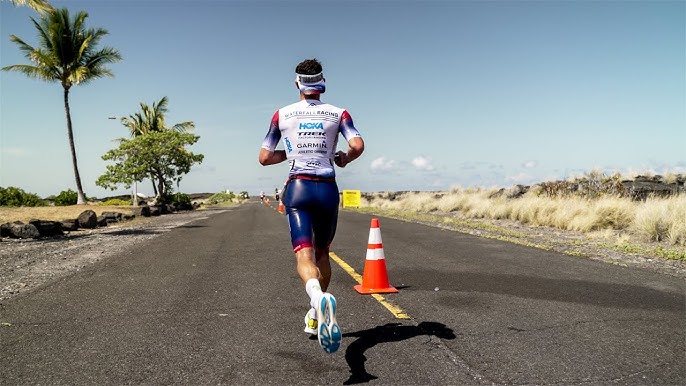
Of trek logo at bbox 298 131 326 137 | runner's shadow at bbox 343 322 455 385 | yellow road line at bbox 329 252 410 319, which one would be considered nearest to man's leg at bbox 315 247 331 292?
runner's shadow at bbox 343 322 455 385

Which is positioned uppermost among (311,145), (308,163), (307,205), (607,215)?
(311,145)

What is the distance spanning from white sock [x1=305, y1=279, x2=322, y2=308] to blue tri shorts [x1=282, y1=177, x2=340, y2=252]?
36 centimetres

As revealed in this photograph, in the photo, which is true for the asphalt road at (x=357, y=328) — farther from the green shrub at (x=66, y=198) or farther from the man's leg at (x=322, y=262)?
the green shrub at (x=66, y=198)

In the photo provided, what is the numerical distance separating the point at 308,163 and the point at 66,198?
3427 cm

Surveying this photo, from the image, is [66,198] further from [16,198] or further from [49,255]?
[49,255]

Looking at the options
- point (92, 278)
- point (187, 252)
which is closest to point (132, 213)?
point (187, 252)

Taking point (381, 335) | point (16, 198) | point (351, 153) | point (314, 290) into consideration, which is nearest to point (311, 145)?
point (351, 153)

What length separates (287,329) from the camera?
447 centimetres

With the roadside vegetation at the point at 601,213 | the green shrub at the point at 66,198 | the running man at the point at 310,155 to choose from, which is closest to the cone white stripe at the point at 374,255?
the running man at the point at 310,155

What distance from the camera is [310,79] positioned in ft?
13.0

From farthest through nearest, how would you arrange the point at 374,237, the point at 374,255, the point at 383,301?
the point at 374,237
the point at 374,255
the point at 383,301

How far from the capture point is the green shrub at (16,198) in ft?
93.2

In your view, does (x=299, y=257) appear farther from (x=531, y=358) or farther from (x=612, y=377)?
(x=612, y=377)

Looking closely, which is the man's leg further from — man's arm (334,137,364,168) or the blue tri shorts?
man's arm (334,137,364,168)
